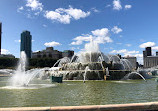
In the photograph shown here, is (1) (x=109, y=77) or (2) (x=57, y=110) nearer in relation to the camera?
(2) (x=57, y=110)

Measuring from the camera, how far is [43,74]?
116ft

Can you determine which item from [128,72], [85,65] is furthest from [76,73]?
[128,72]

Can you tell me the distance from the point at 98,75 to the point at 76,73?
404cm

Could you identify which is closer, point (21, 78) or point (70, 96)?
→ point (70, 96)

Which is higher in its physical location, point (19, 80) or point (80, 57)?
point (80, 57)

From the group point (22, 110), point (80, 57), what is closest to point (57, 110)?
point (22, 110)

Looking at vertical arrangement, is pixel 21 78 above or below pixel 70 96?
above

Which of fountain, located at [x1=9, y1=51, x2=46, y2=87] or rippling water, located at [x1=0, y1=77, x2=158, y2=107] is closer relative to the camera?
rippling water, located at [x1=0, y1=77, x2=158, y2=107]

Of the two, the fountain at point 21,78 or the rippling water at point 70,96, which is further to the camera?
the fountain at point 21,78

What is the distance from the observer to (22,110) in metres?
4.78

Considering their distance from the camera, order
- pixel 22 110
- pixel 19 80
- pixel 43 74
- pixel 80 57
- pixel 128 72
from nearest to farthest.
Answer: pixel 22 110 < pixel 19 80 < pixel 128 72 < pixel 43 74 < pixel 80 57

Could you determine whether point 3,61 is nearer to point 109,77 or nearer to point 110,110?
point 109,77

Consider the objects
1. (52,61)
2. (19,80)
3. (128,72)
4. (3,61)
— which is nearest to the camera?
(19,80)

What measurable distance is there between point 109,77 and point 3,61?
335 feet
